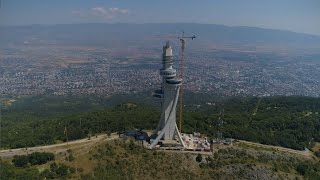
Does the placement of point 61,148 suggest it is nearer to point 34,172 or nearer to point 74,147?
point 74,147

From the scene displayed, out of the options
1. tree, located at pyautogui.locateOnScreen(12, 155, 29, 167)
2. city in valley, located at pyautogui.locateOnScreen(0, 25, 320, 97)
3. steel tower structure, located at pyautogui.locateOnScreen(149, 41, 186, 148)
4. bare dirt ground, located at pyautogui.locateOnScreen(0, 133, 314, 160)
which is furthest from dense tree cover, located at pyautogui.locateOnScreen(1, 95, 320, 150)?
city in valley, located at pyautogui.locateOnScreen(0, 25, 320, 97)

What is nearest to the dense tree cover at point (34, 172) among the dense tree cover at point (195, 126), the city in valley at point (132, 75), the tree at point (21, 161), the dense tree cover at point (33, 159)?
the tree at point (21, 161)

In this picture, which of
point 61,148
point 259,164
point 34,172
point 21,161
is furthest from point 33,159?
point 259,164

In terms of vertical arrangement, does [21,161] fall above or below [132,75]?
above

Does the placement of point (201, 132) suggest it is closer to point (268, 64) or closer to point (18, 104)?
point (18, 104)

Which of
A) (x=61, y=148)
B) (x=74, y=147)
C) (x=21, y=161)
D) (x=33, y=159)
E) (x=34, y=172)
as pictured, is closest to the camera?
(x=34, y=172)

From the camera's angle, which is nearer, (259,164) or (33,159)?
(33,159)

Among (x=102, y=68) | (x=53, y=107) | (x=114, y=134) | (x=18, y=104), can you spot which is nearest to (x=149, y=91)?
(x=53, y=107)
